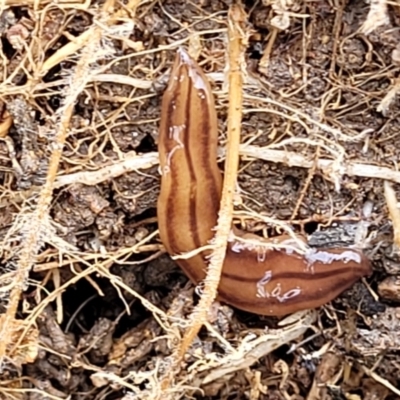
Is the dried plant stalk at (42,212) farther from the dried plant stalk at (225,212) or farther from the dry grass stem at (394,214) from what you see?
the dry grass stem at (394,214)

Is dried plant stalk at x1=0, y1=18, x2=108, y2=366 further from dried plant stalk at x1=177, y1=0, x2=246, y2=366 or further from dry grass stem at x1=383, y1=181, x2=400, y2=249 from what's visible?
dry grass stem at x1=383, y1=181, x2=400, y2=249

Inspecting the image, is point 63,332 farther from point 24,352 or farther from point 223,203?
point 223,203

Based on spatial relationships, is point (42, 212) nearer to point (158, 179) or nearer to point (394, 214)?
point (158, 179)

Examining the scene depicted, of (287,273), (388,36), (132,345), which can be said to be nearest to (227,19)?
(388,36)

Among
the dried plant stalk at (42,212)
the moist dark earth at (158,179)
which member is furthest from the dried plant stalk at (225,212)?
the dried plant stalk at (42,212)

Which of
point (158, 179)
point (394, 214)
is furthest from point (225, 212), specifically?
point (394, 214)

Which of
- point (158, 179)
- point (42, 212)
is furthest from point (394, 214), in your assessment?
point (42, 212)

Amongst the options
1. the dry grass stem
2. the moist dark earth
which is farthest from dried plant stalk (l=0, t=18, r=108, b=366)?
the dry grass stem

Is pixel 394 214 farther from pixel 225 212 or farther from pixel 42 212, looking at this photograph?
pixel 42 212

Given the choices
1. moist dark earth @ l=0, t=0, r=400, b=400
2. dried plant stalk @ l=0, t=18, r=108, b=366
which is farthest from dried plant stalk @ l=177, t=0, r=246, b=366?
dried plant stalk @ l=0, t=18, r=108, b=366
